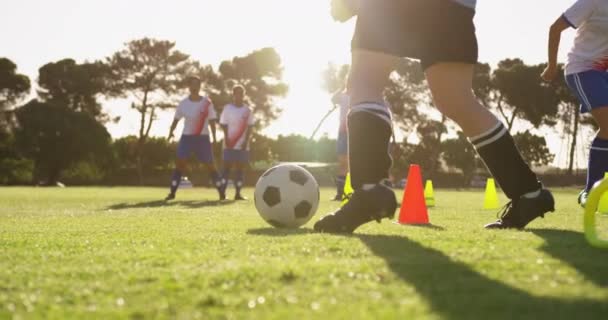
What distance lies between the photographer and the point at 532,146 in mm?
66188

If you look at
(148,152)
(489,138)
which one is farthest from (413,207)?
(148,152)

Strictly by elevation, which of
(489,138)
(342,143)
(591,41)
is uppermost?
(591,41)

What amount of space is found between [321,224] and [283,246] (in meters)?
0.84

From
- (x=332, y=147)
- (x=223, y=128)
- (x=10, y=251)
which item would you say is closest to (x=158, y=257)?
(x=10, y=251)

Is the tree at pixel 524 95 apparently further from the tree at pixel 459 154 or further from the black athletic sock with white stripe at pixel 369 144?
the black athletic sock with white stripe at pixel 369 144

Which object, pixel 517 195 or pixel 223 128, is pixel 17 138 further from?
pixel 517 195

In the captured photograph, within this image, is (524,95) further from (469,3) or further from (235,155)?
(469,3)

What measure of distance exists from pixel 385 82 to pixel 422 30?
392mm

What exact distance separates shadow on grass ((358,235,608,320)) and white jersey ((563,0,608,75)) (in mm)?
3983

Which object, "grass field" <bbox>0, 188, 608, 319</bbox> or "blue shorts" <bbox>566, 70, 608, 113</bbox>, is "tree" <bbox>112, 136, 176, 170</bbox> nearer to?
"blue shorts" <bbox>566, 70, 608, 113</bbox>

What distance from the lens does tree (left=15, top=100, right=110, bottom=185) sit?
1801 inches

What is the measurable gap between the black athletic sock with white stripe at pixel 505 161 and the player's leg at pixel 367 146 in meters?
0.59

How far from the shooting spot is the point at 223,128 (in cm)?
1355

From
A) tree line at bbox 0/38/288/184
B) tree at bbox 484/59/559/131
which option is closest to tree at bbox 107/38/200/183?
tree line at bbox 0/38/288/184
